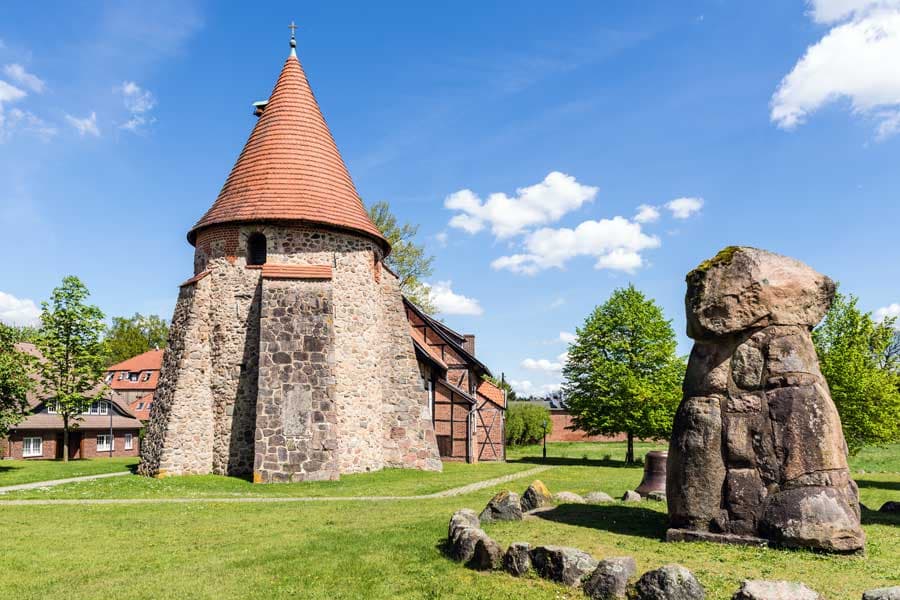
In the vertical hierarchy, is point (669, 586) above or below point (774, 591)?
below

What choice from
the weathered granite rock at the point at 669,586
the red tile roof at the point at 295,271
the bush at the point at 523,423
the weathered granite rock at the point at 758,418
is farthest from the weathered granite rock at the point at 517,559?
the bush at the point at 523,423

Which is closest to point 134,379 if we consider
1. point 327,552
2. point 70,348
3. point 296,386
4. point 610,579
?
point 70,348

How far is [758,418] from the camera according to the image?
7.42 metres

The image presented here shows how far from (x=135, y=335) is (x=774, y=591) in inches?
2548

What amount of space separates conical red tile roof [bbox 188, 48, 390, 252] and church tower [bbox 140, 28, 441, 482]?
43mm

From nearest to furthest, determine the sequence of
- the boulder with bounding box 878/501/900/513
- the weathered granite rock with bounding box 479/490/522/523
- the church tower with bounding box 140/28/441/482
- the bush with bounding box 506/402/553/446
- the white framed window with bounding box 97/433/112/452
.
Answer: the weathered granite rock with bounding box 479/490/522/523 < the boulder with bounding box 878/501/900/513 < the church tower with bounding box 140/28/441/482 < the white framed window with bounding box 97/433/112/452 < the bush with bounding box 506/402/553/446

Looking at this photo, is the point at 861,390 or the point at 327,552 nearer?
the point at 327,552

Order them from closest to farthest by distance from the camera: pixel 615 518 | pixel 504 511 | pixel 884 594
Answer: pixel 884 594
pixel 504 511
pixel 615 518

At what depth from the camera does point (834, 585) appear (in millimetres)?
5836

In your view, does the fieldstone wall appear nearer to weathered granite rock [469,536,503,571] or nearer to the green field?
the green field

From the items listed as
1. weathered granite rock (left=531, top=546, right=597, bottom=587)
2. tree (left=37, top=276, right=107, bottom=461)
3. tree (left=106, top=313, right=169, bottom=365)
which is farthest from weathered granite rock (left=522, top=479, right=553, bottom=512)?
tree (left=106, top=313, right=169, bottom=365)

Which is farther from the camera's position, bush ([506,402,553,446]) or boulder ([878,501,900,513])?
bush ([506,402,553,446])

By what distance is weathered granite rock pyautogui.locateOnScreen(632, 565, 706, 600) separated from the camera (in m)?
5.51

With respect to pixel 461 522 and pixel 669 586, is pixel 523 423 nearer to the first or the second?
pixel 461 522
